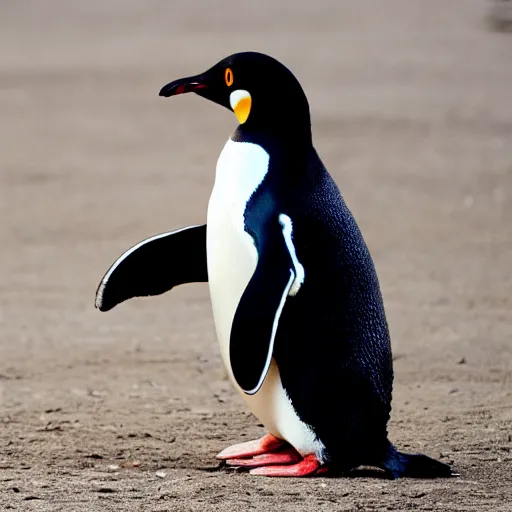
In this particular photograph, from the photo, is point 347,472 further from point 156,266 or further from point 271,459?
point 156,266

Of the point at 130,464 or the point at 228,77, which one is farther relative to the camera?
the point at 130,464

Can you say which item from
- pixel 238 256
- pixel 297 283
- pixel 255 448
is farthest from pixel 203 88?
pixel 255 448

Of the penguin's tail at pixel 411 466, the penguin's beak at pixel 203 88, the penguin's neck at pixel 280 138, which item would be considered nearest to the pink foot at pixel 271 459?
the penguin's tail at pixel 411 466

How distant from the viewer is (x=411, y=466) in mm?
3867

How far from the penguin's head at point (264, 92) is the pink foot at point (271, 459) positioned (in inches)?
40.6

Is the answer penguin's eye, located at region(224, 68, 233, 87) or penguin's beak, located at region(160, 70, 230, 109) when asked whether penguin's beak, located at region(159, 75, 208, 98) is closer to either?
penguin's beak, located at region(160, 70, 230, 109)

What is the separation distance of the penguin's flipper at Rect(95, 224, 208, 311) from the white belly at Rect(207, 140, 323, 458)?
222 mm

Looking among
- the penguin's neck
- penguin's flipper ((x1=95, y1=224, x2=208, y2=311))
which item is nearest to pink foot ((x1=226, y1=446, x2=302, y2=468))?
penguin's flipper ((x1=95, y1=224, x2=208, y2=311))

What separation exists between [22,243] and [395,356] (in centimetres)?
326

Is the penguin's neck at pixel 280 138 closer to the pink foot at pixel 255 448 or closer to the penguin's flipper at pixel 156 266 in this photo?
the penguin's flipper at pixel 156 266

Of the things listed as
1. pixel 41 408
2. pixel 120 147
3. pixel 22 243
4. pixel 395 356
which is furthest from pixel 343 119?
pixel 41 408

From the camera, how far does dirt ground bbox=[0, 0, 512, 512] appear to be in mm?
3984

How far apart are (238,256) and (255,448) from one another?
28.6 inches

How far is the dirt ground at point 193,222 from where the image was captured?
398cm
